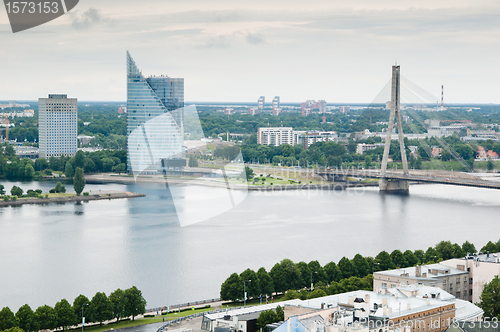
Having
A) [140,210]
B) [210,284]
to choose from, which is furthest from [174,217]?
[210,284]

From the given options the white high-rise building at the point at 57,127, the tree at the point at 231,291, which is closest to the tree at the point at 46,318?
the tree at the point at 231,291

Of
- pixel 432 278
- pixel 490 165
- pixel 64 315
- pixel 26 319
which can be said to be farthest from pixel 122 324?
pixel 490 165

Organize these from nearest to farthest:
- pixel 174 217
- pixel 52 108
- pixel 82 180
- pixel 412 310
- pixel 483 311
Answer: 1. pixel 412 310
2. pixel 483 311
3. pixel 174 217
4. pixel 82 180
5. pixel 52 108

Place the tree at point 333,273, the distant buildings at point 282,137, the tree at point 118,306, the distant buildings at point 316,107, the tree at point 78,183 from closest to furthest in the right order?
1. the tree at point 118,306
2. the tree at point 333,273
3. the tree at point 78,183
4. the distant buildings at point 282,137
5. the distant buildings at point 316,107

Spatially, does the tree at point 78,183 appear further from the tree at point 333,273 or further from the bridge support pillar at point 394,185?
the tree at point 333,273

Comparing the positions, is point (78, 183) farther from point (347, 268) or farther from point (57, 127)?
point (57, 127)

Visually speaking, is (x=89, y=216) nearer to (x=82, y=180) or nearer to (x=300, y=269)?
(x=82, y=180)

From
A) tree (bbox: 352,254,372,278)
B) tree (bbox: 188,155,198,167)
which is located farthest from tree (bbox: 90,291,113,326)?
tree (bbox: 188,155,198,167)
